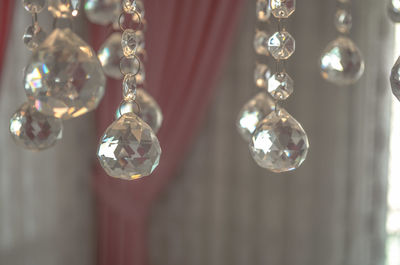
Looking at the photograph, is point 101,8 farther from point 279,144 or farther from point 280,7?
point 279,144

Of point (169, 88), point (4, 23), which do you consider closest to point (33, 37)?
point (4, 23)

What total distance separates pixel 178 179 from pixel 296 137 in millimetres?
2716

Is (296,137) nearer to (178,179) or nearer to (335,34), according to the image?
(335,34)

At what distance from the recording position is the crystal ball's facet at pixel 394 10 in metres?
0.94

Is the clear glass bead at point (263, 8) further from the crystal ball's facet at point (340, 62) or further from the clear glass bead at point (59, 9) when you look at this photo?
the clear glass bead at point (59, 9)

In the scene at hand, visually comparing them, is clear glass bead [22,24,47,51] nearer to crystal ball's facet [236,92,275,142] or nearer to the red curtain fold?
crystal ball's facet [236,92,275,142]

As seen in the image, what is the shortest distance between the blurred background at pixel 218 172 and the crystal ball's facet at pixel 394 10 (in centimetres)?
199

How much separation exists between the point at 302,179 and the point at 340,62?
6.95 ft

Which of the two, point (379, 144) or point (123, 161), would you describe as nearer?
point (123, 161)

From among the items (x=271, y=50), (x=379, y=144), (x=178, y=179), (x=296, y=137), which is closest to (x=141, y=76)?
(x=271, y=50)

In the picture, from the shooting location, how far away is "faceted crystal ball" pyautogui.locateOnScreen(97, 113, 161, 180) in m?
0.59

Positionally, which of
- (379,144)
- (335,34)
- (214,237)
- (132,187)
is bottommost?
(214,237)

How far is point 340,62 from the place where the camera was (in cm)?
102

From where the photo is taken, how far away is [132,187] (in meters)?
3.31
